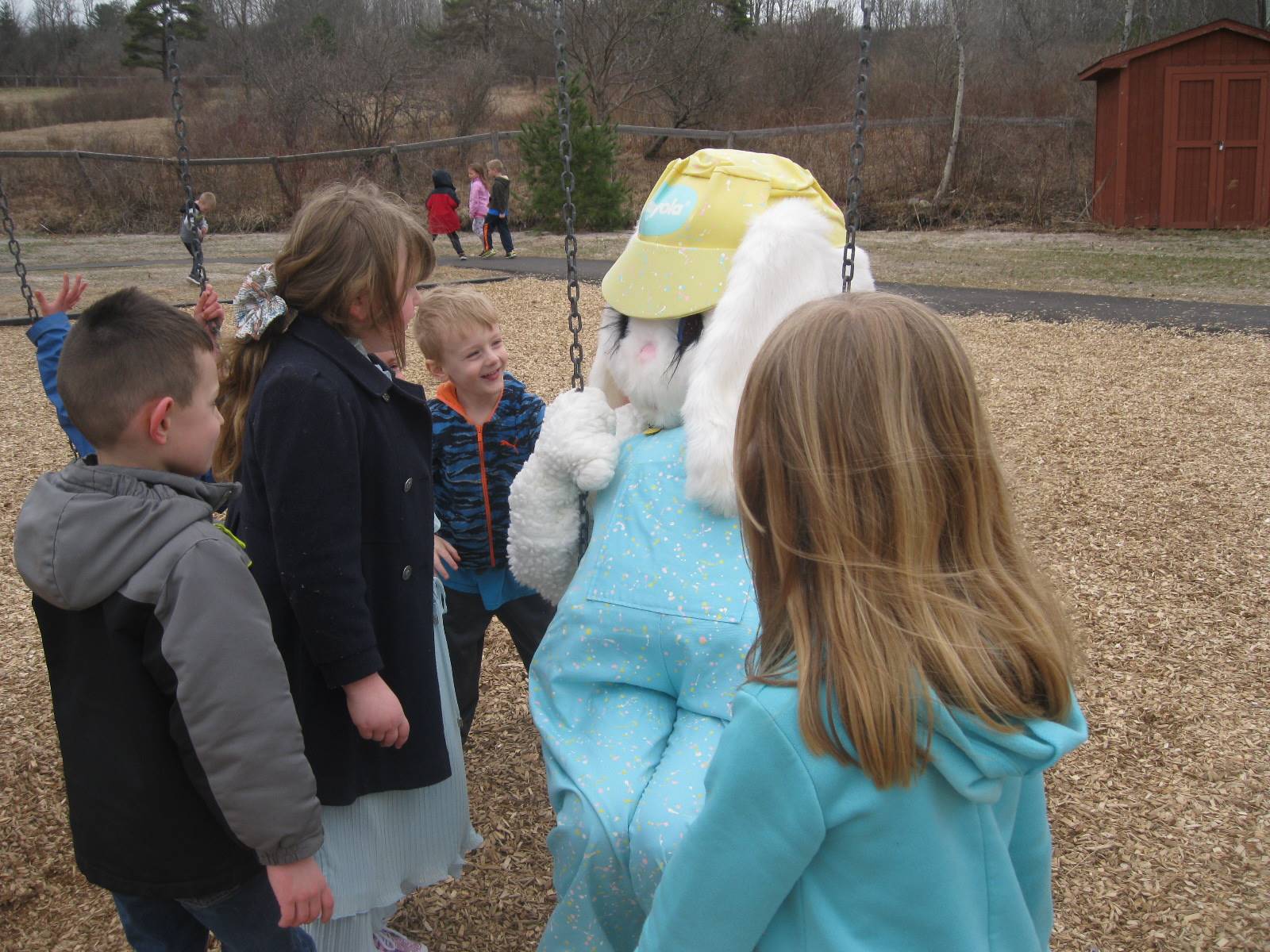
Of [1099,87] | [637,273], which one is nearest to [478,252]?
[1099,87]

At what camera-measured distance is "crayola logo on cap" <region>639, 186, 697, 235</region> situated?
1.99 metres

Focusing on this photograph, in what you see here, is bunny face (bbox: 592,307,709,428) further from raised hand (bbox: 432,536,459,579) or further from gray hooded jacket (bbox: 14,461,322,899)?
gray hooded jacket (bbox: 14,461,322,899)

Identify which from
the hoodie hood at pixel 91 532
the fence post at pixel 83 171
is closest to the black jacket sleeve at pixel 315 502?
the hoodie hood at pixel 91 532

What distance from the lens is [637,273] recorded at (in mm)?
2018

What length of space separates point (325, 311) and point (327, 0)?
33.4m

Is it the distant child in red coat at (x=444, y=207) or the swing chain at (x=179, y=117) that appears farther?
the distant child in red coat at (x=444, y=207)

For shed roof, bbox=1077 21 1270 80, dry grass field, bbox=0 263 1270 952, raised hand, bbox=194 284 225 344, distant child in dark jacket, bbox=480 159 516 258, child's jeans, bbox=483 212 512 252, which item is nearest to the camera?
raised hand, bbox=194 284 225 344

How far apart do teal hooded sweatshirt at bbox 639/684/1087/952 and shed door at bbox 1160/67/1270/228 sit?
16.6 m

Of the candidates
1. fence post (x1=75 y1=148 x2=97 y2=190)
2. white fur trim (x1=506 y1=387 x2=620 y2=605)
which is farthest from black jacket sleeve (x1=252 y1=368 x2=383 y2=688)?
fence post (x1=75 y1=148 x2=97 y2=190)

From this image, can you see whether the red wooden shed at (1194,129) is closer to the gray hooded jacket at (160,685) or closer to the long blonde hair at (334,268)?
the long blonde hair at (334,268)

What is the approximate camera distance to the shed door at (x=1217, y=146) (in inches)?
583

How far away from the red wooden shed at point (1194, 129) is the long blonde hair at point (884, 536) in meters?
16.3

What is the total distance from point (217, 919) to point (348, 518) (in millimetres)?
610

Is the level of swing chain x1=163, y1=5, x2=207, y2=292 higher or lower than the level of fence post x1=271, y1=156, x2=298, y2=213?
lower
